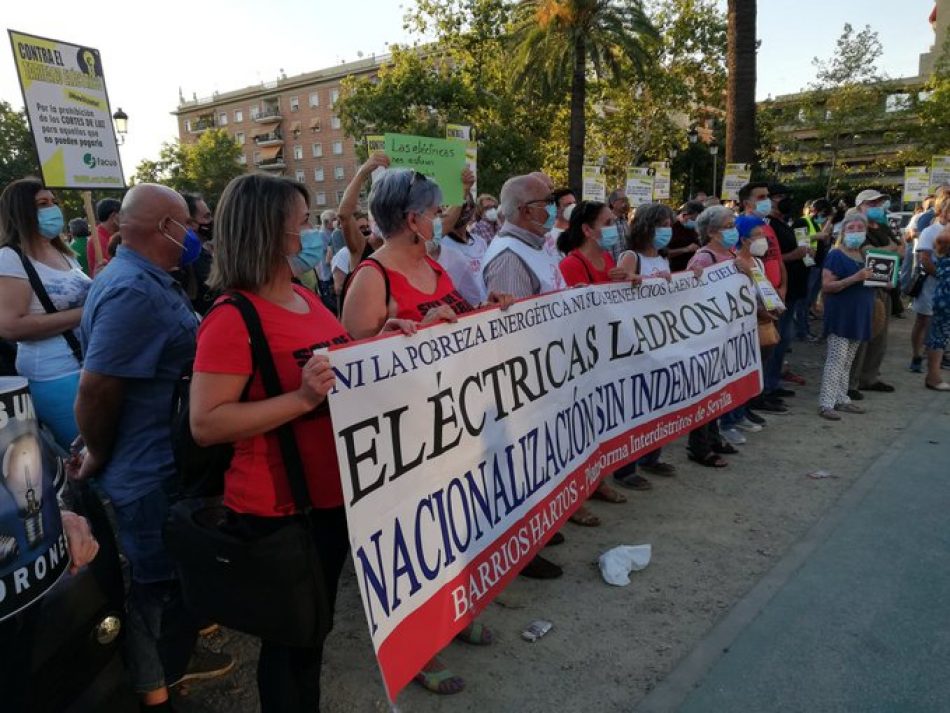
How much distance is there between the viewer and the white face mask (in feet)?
17.8

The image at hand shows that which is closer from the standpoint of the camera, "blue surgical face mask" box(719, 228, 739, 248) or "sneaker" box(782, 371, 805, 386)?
"blue surgical face mask" box(719, 228, 739, 248)

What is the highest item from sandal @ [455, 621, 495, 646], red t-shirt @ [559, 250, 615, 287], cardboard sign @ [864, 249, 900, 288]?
red t-shirt @ [559, 250, 615, 287]

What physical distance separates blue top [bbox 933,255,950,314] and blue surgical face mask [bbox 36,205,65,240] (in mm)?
7801

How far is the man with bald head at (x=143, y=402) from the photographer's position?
2.07 metres

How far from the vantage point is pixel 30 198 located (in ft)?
10.3

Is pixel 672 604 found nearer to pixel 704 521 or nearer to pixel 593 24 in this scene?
pixel 704 521

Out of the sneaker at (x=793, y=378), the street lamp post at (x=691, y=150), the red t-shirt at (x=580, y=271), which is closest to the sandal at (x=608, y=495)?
the red t-shirt at (x=580, y=271)

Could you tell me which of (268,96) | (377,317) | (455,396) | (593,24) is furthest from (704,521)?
(268,96)

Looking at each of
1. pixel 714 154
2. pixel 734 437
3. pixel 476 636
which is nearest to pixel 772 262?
pixel 734 437

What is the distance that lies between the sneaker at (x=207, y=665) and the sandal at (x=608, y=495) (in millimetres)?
2465

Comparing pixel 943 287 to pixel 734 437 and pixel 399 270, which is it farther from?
pixel 399 270

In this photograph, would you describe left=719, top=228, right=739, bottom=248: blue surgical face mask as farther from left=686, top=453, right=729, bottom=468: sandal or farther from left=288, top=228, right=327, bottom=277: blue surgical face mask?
left=288, top=228, right=327, bottom=277: blue surgical face mask

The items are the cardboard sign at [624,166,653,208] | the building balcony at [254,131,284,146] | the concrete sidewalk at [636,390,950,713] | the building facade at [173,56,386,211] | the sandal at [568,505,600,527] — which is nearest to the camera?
the concrete sidewalk at [636,390,950,713]

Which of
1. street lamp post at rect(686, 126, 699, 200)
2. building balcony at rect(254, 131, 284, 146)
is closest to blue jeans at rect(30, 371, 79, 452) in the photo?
street lamp post at rect(686, 126, 699, 200)
